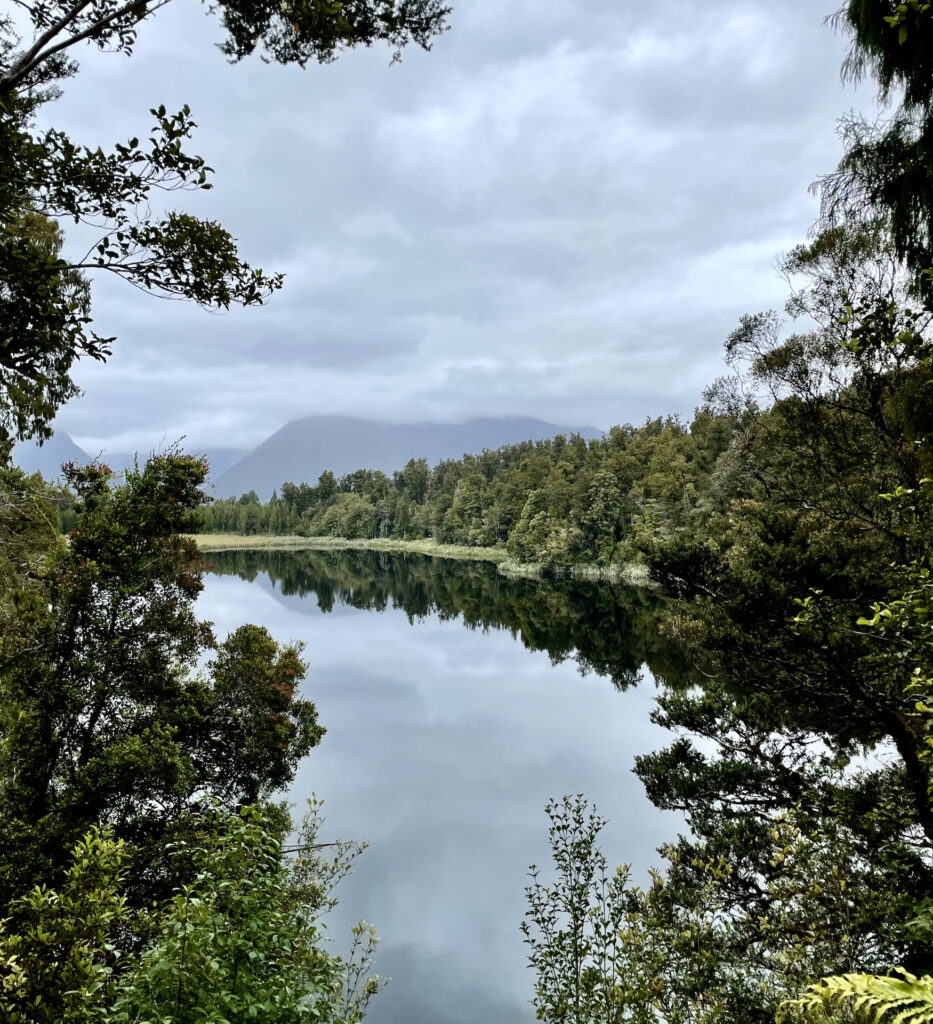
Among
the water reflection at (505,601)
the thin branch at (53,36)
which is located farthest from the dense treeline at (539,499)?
the thin branch at (53,36)

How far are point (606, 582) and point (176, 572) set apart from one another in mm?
50280

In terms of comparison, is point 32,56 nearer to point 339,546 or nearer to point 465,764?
point 465,764

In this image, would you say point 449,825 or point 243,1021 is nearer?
point 243,1021

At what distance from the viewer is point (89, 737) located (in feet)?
26.2

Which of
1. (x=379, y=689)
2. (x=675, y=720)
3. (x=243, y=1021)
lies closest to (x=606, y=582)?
(x=379, y=689)

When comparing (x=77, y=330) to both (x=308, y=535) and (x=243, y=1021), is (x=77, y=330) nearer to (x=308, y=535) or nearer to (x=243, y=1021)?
(x=243, y=1021)

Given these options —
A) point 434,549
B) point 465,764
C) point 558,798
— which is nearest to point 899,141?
point 558,798

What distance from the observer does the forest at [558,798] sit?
3.20m

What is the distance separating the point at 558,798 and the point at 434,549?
81589 mm

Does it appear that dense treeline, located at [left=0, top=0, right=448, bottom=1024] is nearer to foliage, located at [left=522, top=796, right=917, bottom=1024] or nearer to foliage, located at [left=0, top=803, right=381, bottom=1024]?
foliage, located at [left=0, top=803, right=381, bottom=1024]

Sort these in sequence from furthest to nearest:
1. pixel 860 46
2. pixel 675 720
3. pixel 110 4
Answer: pixel 675 720, pixel 860 46, pixel 110 4

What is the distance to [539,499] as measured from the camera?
74.8 m

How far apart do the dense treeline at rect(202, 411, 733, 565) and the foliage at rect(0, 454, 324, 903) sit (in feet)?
26.4

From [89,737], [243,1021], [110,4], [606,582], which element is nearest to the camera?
[243,1021]
